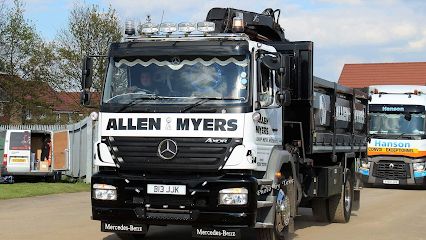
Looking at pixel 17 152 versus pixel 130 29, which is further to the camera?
pixel 17 152

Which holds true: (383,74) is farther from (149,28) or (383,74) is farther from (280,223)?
A: (149,28)

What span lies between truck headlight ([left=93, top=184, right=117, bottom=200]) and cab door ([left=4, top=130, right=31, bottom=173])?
44.4 feet

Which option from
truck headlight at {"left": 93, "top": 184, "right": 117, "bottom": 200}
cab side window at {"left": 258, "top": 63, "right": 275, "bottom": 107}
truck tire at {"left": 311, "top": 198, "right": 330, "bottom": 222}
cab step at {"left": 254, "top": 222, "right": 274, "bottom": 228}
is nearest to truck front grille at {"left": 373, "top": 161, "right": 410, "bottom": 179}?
truck tire at {"left": 311, "top": 198, "right": 330, "bottom": 222}

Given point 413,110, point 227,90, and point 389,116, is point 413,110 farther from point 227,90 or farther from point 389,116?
point 227,90

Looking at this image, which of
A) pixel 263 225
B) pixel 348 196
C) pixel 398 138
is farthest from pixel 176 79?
pixel 398 138

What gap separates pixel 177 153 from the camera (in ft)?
28.0

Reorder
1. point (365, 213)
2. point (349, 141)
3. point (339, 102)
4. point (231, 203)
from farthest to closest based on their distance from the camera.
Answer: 1. point (365, 213)
2. point (349, 141)
3. point (339, 102)
4. point (231, 203)

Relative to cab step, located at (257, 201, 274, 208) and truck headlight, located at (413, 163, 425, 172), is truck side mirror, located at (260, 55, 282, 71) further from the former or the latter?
truck headlight, located at (413, 163, 425, 172)

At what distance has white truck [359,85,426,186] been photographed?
22.8 m

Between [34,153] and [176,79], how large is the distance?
14.8m

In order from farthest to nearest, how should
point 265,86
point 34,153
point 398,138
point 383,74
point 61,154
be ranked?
point 383,74 → point 398,138 → point 61,154 → point 34,153 → point 265,86

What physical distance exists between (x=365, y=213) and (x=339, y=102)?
3.40m

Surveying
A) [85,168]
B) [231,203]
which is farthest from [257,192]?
[85,168]

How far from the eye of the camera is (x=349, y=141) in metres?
13.9
